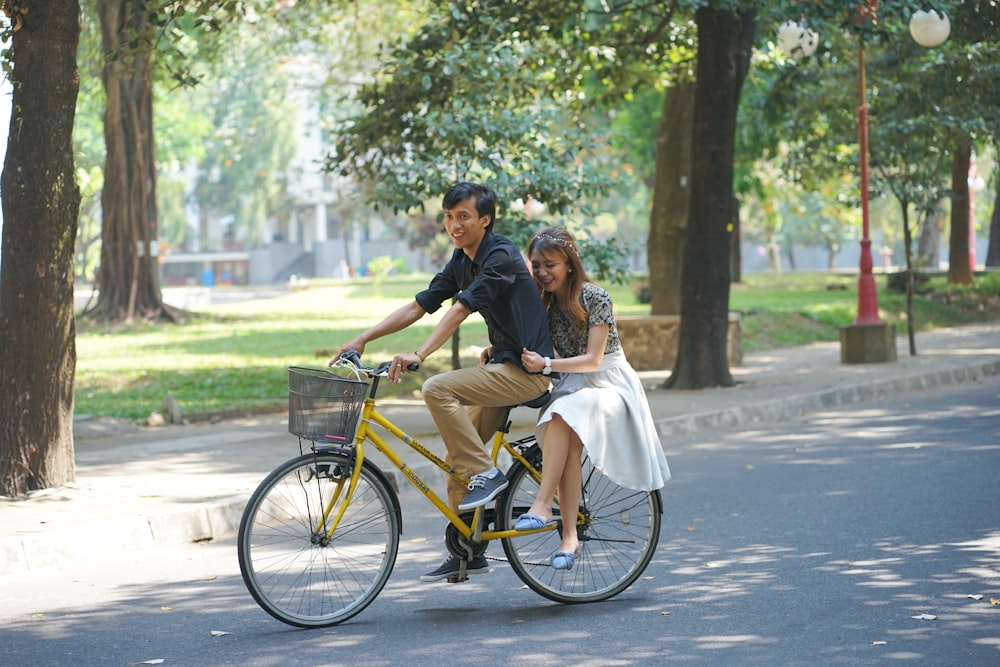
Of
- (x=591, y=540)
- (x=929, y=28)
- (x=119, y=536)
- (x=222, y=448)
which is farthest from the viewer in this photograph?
(x=929, y=28)

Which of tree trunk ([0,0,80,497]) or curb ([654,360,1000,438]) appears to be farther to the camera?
curb ([654,360,1000,438])


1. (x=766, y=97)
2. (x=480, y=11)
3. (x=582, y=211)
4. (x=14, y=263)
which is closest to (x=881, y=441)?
(x=582, y=211)

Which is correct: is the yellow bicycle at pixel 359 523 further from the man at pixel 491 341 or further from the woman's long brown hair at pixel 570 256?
the woman's long brown hair at pixel 570 256

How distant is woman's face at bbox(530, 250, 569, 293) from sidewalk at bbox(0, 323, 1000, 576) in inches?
133

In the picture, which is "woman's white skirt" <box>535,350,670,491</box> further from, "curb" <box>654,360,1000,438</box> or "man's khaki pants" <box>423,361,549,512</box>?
"curb" <box>654,360,1000,438</box>

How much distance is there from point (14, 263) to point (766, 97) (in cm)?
2146

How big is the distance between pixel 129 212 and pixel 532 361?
24672mm

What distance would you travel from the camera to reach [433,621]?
20.5 feet

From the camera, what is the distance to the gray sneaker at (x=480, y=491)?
249 inches

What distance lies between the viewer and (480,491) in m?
6.34

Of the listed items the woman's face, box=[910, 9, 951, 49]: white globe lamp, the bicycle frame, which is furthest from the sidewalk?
box=[910, 9, 951, 49]: white globe lamp

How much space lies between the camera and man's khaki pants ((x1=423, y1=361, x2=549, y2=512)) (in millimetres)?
6230

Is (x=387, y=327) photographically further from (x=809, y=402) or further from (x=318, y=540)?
(x=809, y=402)

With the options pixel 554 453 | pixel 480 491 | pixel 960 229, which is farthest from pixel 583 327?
pixel 960 229
